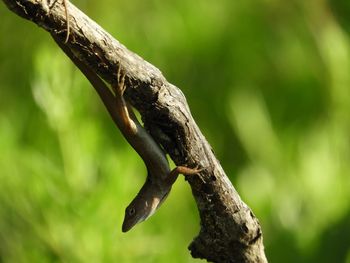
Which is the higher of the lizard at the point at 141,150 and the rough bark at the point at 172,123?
the rough bark at the point at 172,123

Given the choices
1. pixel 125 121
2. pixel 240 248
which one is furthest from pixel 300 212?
pixel 240 248

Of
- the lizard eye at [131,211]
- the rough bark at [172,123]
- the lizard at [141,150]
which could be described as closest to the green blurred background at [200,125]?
the lizard eye at [131,211]

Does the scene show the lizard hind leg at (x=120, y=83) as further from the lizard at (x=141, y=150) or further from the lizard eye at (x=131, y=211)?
the lizard eye at (x=131, y=211)

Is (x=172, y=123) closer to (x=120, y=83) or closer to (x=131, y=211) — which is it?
(x=120, y=83)

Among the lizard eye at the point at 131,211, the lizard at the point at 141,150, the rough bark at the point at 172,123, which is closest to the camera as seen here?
the rough bark at the point at 172,123

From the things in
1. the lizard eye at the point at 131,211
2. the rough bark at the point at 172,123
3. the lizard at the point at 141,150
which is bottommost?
the lizard eye at the point at 131,211

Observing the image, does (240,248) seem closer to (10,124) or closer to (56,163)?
(56,163)
